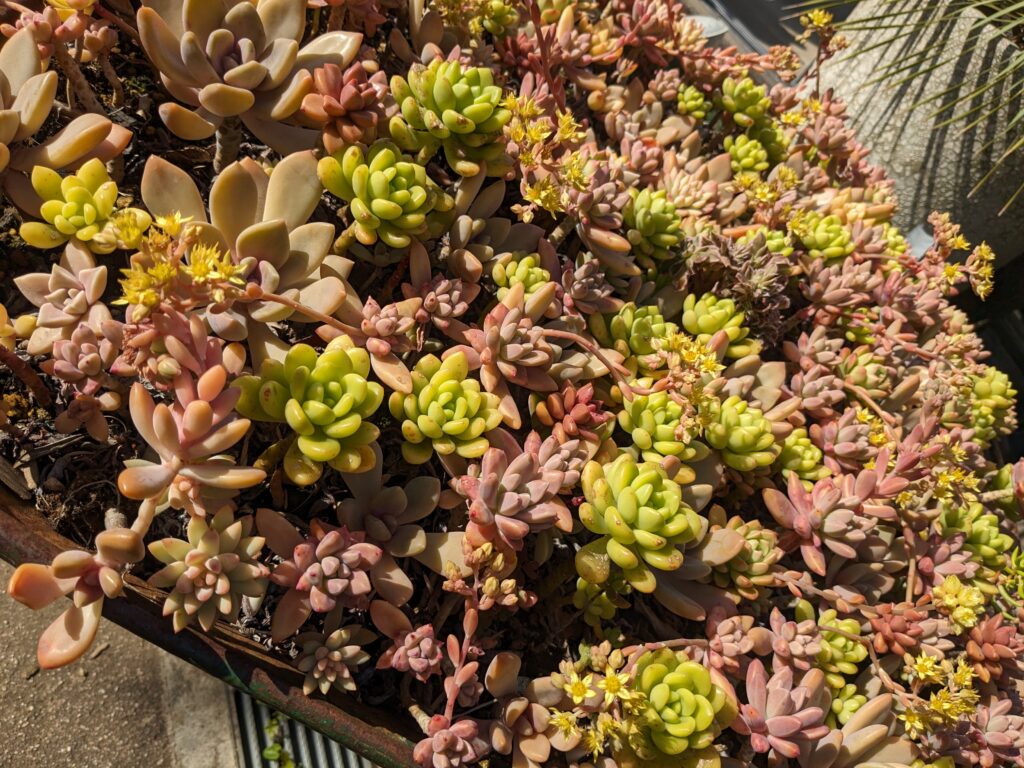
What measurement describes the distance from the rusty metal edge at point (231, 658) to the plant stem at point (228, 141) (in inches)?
18.6

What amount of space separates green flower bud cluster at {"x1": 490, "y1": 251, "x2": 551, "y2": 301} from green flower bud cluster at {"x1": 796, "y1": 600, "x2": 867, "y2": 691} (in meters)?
0.61

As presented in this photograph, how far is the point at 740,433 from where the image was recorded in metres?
0.99

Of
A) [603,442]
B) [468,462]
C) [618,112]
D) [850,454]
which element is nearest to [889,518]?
[850,454]

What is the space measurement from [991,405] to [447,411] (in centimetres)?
121

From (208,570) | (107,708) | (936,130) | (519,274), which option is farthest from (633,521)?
(936,130)

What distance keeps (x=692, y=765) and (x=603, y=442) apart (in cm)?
42

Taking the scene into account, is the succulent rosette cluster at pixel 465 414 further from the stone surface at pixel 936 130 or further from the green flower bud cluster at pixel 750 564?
the stone surface at pixel 936 130

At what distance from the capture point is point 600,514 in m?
0.88

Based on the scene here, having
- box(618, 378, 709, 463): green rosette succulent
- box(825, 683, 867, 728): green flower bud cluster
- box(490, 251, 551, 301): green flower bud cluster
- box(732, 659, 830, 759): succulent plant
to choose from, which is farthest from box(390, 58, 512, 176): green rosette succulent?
box(825, 683, 867, 728): green flower bud cluster

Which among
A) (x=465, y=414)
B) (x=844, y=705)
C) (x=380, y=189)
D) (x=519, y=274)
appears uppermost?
(x=380, y=189)

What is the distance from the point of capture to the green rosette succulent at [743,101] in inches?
56.0

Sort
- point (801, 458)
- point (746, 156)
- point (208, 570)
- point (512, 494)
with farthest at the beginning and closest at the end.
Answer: point (746, 156), point (801, 458), point (512, 494), point (208, 570)

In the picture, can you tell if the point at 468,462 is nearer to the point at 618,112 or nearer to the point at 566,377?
the point at 566,377

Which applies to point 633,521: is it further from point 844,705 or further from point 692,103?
point 692,103
